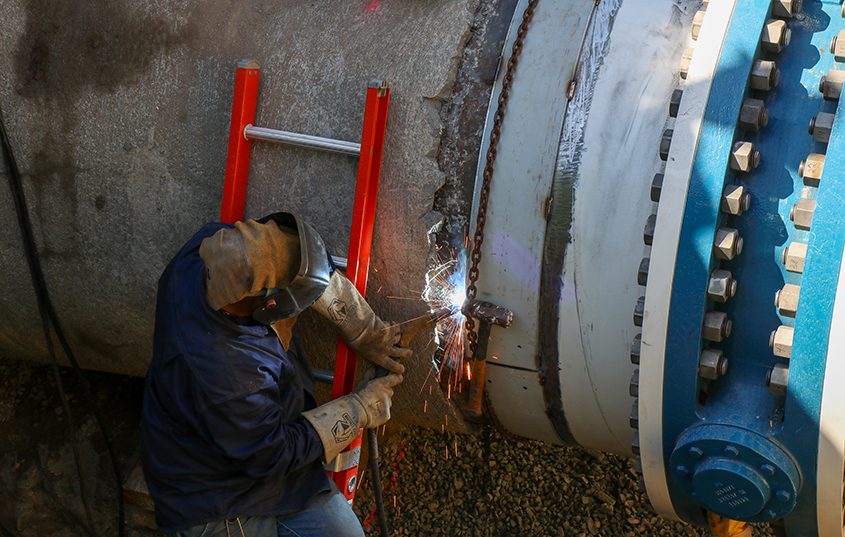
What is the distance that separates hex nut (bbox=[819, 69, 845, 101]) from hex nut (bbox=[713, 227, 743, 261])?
1.28ft

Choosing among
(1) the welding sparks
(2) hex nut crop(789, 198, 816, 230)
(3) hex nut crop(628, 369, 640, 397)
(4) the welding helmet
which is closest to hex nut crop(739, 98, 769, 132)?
(2) hex nut crop(789, 198, 816, 230)

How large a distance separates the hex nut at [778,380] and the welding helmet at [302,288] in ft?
3.99

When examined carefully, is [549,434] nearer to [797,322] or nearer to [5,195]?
[797,322]

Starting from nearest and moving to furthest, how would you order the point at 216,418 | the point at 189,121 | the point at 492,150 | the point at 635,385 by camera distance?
the point at 635,385 → the point at 216,418 → the point at 492,150 → the point at 189,121

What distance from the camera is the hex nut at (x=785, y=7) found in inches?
107

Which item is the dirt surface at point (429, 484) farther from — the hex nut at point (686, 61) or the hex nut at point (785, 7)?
the hex nut at point (785, 7)

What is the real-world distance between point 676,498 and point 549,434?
0.64 m

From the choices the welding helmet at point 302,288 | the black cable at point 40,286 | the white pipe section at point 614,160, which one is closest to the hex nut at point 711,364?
the white pipe section at point 614,160

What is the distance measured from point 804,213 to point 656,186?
0.37 m

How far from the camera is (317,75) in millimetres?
3326

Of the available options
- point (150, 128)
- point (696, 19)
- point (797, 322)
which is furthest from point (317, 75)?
point (797, 322)

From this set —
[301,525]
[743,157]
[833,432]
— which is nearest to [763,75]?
[743,157]

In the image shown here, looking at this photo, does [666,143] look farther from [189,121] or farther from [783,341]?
[189,121]

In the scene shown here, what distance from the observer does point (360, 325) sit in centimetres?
326
